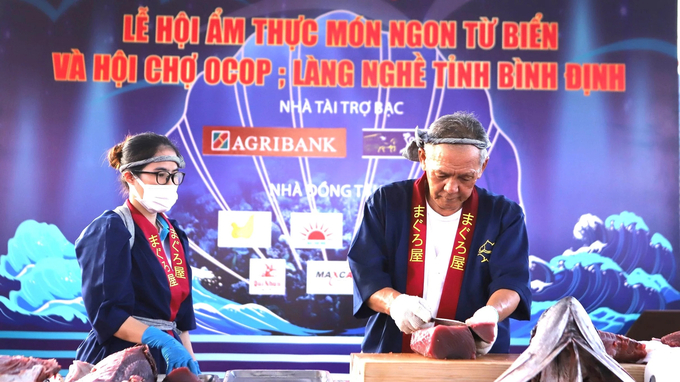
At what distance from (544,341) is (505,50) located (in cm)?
313

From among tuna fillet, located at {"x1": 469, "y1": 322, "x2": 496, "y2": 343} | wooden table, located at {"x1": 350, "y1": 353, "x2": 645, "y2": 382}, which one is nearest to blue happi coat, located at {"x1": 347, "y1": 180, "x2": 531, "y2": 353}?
tuna fillet, located at {"x1": 469, "y1": 322, "x2": 496, "y2": 343}

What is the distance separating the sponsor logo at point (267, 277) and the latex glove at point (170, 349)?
6.70 ft

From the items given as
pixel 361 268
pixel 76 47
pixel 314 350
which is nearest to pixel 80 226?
pixel 76 47

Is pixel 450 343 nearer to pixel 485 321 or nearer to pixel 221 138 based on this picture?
pixel 485 321

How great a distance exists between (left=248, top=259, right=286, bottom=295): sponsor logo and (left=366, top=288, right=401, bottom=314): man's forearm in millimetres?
2045

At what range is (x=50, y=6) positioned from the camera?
404 cm

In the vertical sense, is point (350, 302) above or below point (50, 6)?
below

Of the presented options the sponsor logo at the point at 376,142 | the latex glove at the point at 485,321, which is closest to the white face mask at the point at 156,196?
the latex glove at the point at 485,321

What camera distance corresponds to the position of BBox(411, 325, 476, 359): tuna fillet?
1.58 metres

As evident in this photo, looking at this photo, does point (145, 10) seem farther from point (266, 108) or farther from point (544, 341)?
point (544, 341)

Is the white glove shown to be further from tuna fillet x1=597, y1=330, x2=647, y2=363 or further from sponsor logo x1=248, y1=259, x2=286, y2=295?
sponsor logo x1=248, y1=259, x2=286, y2=295

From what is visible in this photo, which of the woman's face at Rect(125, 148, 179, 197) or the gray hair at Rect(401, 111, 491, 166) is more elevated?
the gray hair at Rect(401, 111, 491, 166)

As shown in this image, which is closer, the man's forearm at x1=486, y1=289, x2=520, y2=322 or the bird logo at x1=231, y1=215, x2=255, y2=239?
the man's forearm at x1=486, y1=289, x2=520, y2=322

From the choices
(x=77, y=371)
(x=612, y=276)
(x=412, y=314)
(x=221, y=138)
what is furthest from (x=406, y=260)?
(x=612, y=276)
